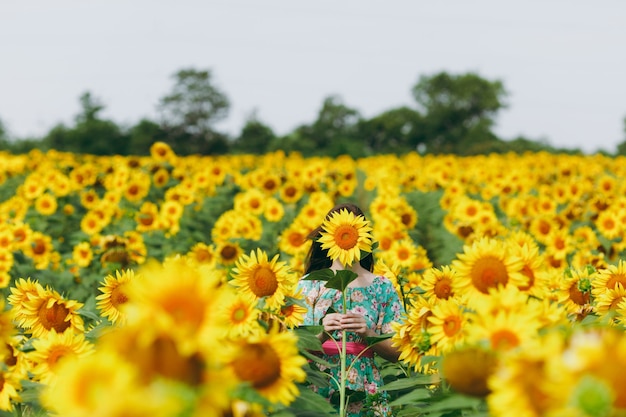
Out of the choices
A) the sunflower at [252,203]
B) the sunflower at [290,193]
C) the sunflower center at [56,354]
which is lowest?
the sunflower center at [56,354]

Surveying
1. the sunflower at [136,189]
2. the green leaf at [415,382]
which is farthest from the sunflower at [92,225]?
the green leaf at [415,382]

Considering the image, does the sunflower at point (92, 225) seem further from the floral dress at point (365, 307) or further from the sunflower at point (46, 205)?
the floral dress at point (365, 307)

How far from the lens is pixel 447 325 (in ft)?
7.77

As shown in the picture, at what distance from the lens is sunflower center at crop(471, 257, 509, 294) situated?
96.3 inches

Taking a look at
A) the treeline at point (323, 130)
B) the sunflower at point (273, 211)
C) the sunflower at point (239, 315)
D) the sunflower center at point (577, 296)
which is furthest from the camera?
the treeline at point (323, 130)

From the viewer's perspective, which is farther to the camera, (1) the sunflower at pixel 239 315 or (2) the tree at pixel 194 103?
(2) the tree at pixel 194 103

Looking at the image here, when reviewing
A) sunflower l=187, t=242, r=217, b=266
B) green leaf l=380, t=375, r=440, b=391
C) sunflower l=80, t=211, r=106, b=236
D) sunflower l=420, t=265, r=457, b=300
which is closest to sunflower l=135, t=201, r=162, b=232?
sunflower l=80, t=211, r=106, b=236

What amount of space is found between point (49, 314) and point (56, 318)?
0.12ft

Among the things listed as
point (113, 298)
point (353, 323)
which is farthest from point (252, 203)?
point (113, 298)

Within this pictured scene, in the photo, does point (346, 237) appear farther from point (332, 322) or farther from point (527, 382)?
point (527, 382)

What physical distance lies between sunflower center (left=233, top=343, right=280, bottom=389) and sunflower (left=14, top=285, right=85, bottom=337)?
1160 mm

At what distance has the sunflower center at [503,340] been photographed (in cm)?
192

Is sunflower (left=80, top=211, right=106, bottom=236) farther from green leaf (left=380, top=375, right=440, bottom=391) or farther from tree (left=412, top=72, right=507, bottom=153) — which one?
tree (left=412, top=72, right=507, bottom=153)

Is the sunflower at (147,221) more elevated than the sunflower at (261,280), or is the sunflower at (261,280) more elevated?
the sunflower at (147,221)
